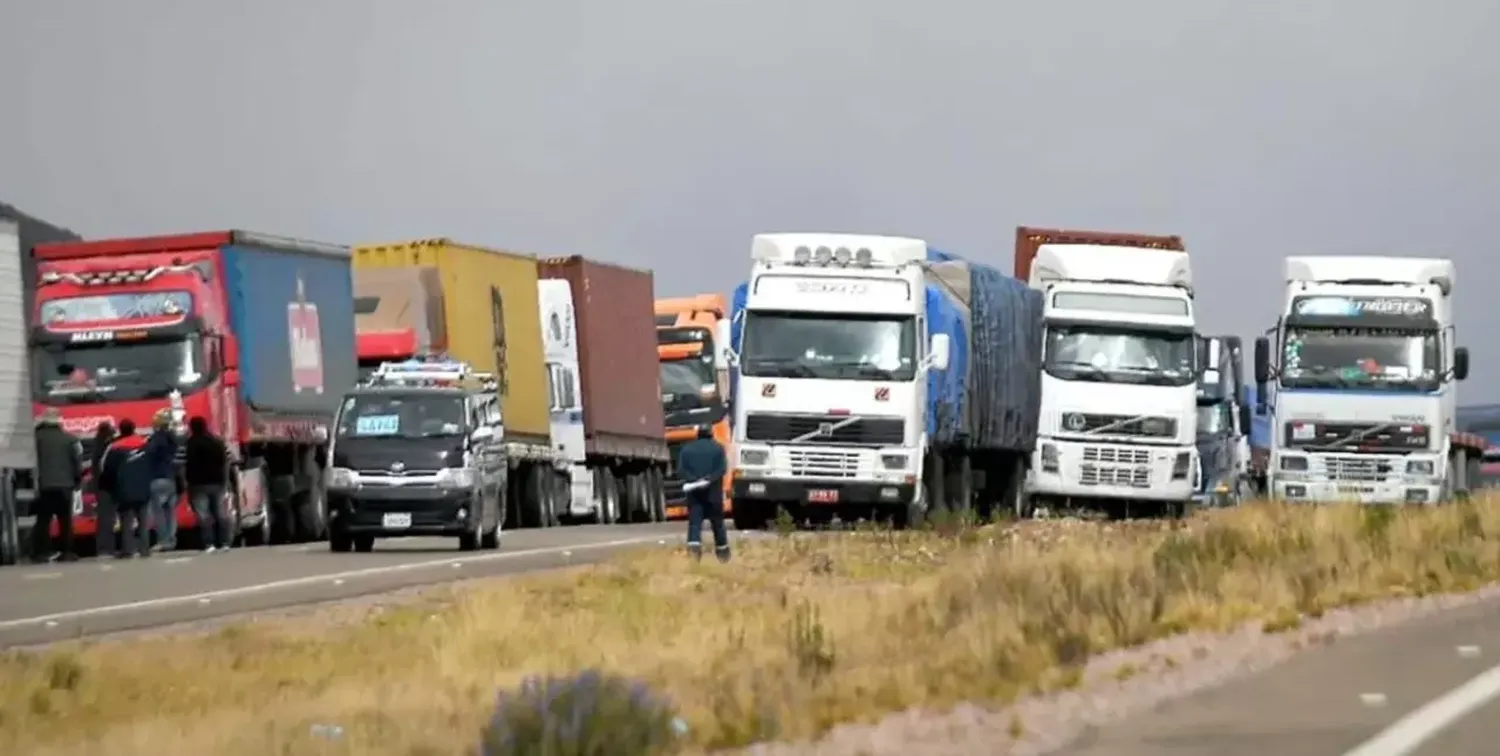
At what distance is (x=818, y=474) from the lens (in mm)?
37281

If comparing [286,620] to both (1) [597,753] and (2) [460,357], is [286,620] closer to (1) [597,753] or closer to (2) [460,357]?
(1) [597,753]

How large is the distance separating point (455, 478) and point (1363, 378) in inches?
582

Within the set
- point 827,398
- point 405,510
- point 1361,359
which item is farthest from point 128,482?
point 1361,359

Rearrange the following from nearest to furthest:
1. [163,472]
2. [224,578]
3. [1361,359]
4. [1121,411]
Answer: [224,578], [163,472], [1121,411], [1361,359]

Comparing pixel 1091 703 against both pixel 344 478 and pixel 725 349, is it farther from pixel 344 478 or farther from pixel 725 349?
pixel 725 349

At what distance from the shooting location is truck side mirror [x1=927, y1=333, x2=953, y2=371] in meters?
37.0

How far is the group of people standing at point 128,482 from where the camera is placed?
116ft

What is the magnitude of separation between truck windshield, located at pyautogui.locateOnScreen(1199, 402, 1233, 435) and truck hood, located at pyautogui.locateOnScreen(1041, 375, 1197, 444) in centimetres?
1327

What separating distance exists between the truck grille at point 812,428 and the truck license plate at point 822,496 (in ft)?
2.01

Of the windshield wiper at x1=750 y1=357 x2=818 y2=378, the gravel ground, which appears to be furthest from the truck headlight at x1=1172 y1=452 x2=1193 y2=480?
the gravel ground

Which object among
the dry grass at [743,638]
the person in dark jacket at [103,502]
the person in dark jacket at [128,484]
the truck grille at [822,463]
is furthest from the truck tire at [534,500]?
the dry grass at [743,638]

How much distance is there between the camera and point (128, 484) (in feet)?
119

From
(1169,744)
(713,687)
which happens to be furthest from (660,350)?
(1169,744)

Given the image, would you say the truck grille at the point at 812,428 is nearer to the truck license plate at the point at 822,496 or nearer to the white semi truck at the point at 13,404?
the truck license plate at the point at 822,496
